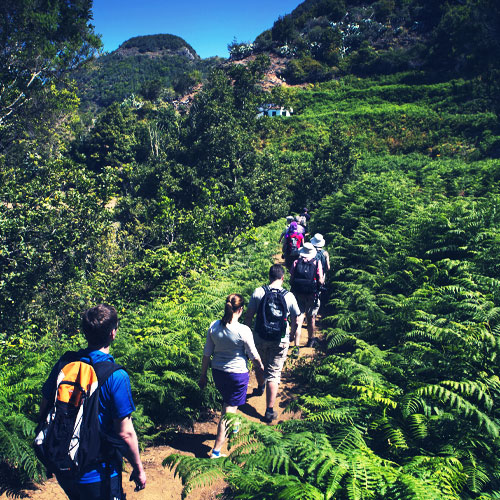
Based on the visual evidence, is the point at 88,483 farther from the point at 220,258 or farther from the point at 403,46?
the point at 403,46

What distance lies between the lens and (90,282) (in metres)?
10.9

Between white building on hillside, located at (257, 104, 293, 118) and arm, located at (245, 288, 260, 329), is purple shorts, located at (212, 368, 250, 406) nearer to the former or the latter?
arm, located at (245, 288, 260, 329)

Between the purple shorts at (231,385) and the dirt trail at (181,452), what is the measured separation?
58 cm

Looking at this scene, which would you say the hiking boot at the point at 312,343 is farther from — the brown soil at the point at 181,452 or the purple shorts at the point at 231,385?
the purple shorts at the point at 231,385

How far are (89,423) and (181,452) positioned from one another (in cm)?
236

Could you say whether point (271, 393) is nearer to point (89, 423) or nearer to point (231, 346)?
point (231, 346)

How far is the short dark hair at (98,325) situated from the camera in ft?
8.12

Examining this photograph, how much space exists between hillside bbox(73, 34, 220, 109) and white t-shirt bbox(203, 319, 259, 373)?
70.3 meters

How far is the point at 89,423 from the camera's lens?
2256 millimetres

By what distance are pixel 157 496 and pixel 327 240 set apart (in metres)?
8.95

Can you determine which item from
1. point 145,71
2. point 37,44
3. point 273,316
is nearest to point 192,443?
point 273,316

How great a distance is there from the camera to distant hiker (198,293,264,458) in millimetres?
3805

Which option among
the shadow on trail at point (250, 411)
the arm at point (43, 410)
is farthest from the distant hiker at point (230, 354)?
the arm at point (43, 410)

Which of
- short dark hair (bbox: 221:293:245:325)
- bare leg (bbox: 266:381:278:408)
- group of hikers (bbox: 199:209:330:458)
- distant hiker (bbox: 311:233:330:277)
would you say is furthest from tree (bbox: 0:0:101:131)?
bare leg (bbox: 266:381:278:408)
